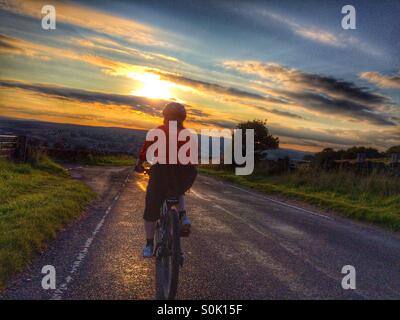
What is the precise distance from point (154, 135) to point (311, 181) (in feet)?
69.7

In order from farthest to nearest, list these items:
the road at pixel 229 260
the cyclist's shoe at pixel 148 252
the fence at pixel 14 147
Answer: the fence at pixel 14 147 → the cyclist's shoe at pixel 148 252 → the road at pixel 229 260

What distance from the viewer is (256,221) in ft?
42.1

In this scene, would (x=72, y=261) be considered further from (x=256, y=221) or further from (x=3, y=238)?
(x=256, y=221)

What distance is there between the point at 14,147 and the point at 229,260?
2119 cm

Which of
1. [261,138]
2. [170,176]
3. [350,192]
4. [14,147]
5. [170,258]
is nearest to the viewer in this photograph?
[170,258]

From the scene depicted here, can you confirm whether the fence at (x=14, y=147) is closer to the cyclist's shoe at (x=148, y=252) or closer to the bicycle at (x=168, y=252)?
the cyclist's shoe at (x=148, y=252)

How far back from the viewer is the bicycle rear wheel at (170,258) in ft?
18.9

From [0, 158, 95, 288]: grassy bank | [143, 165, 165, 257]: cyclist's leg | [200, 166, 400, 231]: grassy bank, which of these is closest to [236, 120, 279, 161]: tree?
[200, 166, 400, 231]: grassy bank

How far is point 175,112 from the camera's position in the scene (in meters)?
6.64

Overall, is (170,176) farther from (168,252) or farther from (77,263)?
(77,263)

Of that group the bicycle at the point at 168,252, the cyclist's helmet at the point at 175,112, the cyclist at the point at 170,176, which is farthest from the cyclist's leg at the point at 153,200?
the cyclist's helmet at the point at 175,112

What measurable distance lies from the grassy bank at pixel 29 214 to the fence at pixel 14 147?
4658mm

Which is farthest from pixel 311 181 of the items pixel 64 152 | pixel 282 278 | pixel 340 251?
pixel 64 152

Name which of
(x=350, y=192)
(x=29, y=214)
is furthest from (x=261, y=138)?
(x=29, y=214)
